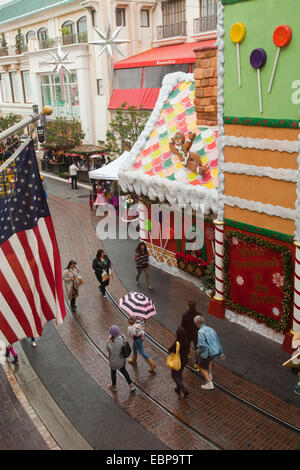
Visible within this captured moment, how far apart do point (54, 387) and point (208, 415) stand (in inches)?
130

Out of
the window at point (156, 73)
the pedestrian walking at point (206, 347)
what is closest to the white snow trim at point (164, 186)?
the pedestrian walking at point (206, 347)

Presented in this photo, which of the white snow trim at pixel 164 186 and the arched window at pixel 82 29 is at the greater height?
the arched window at pixel 82 29

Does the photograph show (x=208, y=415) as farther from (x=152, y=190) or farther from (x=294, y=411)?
(x=152, y=190)

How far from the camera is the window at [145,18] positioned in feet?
107

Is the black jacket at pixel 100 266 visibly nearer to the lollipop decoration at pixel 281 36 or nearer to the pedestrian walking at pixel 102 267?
the pedestrian walking at pixel 102 267

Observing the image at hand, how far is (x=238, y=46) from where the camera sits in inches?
398

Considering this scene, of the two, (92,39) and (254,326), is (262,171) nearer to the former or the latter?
(254,326)

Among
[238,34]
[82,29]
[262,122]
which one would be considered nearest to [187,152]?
[262,122]

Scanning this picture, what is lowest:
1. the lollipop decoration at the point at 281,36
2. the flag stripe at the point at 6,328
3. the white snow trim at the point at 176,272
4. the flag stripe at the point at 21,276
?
the white snow trim at the point at 176,272

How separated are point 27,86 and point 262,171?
42.4 metres

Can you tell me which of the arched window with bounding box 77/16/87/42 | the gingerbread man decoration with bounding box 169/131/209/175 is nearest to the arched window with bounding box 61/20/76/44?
the arched window with bounding box 77/16/87/42

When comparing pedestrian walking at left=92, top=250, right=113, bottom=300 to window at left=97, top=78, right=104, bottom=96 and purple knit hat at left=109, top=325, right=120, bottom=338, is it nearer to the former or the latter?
purple knit hat at left=109, top=325, right=120, bottom=338

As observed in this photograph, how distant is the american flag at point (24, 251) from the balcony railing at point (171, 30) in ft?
82.6

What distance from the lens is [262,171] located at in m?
10.2
